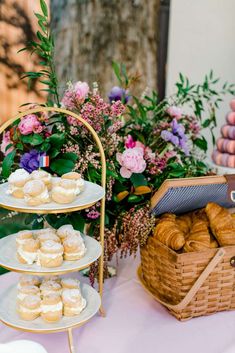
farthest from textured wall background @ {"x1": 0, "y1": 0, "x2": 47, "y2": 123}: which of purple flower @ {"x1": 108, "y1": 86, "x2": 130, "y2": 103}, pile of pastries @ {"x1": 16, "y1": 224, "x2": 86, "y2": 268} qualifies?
pile of pastries @ {"x1": 16, "y1": 224, "x2": 86, "y2": 268}

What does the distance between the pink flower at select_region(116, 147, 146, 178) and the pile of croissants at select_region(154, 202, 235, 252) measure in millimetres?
143

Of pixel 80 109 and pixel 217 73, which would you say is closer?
pixel 80 109

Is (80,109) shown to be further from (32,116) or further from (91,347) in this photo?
(91,347)

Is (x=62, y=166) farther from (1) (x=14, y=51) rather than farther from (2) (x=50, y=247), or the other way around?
(1) (x=14, y=51)

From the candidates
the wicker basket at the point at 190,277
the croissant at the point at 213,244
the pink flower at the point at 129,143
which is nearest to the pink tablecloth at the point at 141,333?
the wicker basket at the point at 190,277

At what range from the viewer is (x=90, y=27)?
227 centimetres

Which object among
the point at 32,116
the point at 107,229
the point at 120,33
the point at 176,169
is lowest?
the point at 107,229

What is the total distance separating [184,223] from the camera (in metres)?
1.14

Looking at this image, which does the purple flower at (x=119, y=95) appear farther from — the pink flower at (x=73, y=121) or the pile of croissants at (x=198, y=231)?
the pile of croissants at (x=198, y=231)

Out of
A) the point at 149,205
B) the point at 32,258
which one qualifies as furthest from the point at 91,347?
the point at 149,205

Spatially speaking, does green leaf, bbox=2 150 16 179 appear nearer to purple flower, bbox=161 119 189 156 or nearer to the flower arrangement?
the flower arrangement

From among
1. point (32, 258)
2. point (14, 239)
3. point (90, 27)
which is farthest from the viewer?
point (90, 27)

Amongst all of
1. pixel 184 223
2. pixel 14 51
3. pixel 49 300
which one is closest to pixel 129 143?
pixel 184 223

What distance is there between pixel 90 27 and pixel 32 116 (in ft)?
4.42
